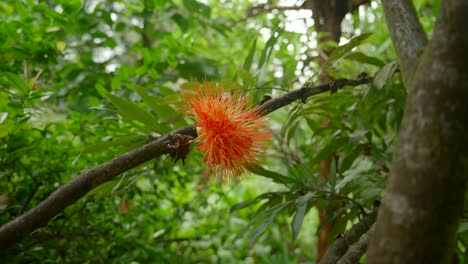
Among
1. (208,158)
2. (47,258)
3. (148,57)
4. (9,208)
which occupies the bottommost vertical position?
(47,258)

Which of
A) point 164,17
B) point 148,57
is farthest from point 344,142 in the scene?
point 164,17

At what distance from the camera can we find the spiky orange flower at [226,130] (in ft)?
2.47

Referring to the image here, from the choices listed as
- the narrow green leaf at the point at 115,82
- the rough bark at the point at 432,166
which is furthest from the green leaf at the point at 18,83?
the rough bark at the point at 432,166

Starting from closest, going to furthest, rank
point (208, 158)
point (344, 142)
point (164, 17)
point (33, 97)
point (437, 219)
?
point (437, 219), point (208, 158), point (33, 97), point (344, 142), point (164, 17)

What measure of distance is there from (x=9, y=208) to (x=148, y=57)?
0.55m

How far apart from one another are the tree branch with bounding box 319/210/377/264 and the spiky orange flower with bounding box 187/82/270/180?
→ 21 cm

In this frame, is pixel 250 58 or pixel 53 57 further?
pixel 53 57

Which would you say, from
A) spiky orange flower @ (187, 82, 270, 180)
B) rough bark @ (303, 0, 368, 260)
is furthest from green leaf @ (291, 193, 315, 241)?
rough bark @ (303, 0, 368, 260)

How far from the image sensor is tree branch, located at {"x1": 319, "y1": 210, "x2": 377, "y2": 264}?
72 cm

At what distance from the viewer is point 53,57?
1.19 meters

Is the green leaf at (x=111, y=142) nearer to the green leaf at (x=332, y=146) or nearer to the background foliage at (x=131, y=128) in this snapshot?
the background foliage at (x=131, y=128)

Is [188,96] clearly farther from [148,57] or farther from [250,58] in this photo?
[148,57]

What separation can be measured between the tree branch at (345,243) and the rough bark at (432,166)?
0.38 metres

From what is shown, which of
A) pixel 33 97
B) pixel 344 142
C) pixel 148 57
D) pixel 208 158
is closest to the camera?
pixel 208 158
